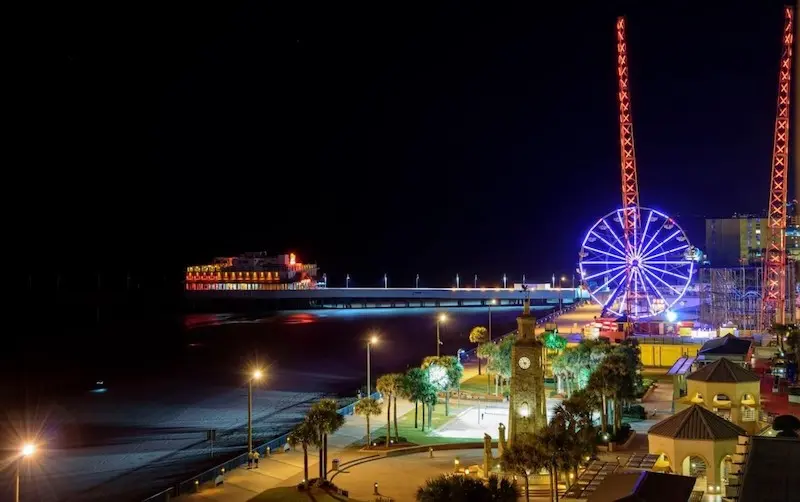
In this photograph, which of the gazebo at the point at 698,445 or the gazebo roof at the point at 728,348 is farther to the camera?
the gazebo roof at the point at 728,348

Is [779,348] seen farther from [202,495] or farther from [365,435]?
[202,495]

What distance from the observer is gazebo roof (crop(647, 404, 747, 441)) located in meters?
21.3

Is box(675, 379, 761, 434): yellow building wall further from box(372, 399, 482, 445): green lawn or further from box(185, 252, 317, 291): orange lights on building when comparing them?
box(185, 252, 317, 291): orange lights on building

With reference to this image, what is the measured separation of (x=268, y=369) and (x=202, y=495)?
36.9 metres

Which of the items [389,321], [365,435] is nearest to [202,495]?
[365,435]

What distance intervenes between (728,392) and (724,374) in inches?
26.3

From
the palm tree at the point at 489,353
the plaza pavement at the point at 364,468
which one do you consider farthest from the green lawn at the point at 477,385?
the plaza pavement at the point at 364,468

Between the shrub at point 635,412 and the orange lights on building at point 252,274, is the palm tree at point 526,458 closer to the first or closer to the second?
the shrub at point 635,412

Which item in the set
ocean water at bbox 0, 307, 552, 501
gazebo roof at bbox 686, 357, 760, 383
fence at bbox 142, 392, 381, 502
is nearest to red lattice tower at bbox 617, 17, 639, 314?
ocean water at bbox 0, 307, 552, 501

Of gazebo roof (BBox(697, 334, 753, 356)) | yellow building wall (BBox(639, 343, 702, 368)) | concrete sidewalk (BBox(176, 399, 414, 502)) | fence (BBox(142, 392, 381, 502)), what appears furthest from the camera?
yellow building wall (BBox(639, 343, 702, 368))

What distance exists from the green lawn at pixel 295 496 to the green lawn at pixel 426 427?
485 inches

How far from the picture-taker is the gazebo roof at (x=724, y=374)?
2828 centimetres

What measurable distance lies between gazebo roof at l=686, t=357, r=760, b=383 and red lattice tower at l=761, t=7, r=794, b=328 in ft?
99.4

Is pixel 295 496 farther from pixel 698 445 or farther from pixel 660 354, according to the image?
pixel 660 354
